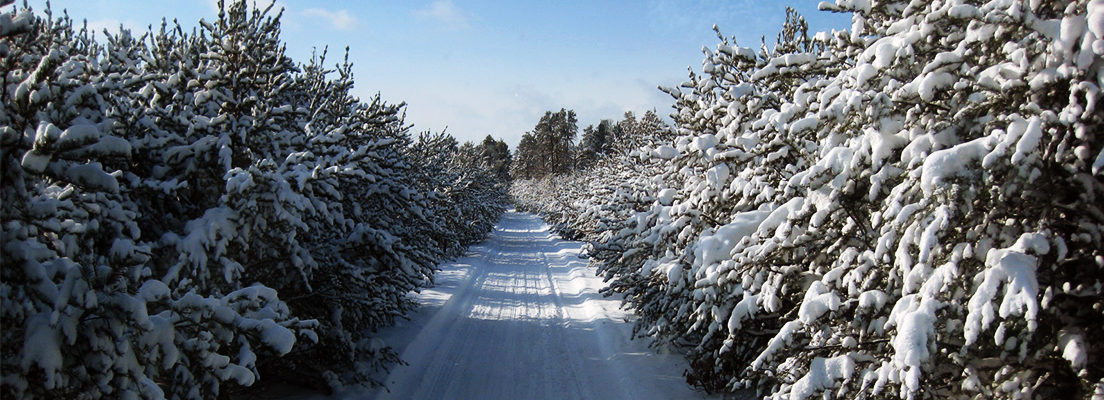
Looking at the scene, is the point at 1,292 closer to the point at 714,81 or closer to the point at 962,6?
the point at 962,6

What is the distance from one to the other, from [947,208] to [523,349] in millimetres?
8570

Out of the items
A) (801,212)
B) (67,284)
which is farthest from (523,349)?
(67,284)

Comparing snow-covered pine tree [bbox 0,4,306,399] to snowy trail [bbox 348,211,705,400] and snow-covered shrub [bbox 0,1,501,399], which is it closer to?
snow-covered shrub [bbox 0,1,501,399]

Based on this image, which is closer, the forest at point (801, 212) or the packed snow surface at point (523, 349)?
the forest at point (801, 212)

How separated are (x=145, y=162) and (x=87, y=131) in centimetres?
281

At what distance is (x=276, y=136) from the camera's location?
269 inches

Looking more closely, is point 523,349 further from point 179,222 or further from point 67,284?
point 67,284

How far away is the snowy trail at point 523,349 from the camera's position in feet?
28.2

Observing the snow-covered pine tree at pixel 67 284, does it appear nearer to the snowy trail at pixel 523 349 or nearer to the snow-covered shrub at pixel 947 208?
the snowy trail at pixel 523 349

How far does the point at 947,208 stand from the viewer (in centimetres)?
326

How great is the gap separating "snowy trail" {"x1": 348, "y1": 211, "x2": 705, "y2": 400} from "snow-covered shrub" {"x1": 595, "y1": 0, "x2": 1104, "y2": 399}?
4.38 meters

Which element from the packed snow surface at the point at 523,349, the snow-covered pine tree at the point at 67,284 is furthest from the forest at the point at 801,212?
the packed snow surface at the point at 523,349

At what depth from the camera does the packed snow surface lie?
855 centimetres

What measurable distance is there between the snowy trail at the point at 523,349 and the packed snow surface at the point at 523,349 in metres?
0.02
